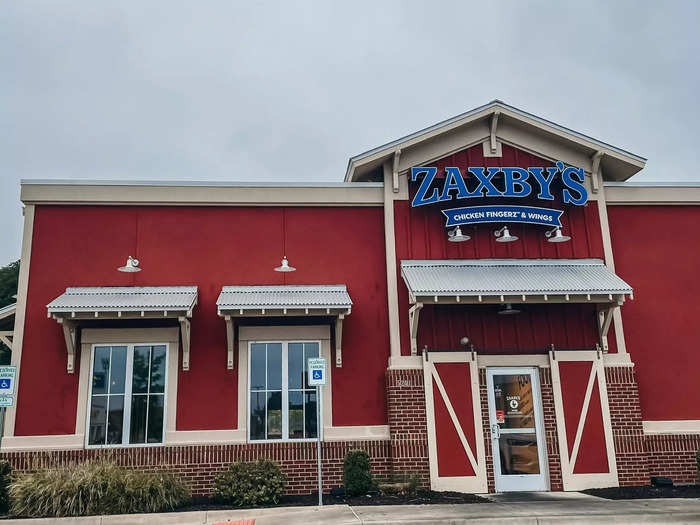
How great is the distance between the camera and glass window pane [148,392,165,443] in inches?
493

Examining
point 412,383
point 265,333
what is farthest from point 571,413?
point 265,333

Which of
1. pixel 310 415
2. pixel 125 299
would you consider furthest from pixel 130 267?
pixel 310 415

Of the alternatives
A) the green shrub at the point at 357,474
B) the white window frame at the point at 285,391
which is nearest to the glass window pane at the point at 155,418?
the white window frame at the point at 285,391

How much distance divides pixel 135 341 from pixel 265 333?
2.71 m

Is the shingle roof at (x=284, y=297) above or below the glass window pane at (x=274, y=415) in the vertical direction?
above

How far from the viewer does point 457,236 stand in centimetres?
1325

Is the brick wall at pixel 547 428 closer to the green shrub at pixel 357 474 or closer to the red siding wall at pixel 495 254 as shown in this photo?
the red siding wall at pixel 495 254

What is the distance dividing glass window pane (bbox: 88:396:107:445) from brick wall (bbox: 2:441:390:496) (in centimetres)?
24

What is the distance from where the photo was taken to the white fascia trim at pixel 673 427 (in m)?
13.3

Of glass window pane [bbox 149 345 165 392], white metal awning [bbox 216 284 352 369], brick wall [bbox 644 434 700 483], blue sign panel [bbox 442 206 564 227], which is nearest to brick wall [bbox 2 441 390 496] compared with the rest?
glass window pane [bbox 149 345 165 392]

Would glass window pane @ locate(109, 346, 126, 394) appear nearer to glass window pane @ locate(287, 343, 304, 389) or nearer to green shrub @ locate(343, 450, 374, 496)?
glass window pane @ locate(287, 343, 304, 389)

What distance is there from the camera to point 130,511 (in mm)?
10703

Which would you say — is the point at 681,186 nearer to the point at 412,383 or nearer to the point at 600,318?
the point at 600,318

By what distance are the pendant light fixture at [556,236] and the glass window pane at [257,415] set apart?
7125 mm
